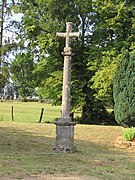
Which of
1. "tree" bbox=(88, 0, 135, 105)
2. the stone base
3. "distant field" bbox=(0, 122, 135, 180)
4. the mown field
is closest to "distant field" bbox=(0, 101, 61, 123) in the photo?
"tree" bbox=(88, 0, 135, 105)

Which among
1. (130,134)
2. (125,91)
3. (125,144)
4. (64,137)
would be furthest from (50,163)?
(125,91)

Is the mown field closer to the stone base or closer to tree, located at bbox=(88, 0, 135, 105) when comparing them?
the stone base

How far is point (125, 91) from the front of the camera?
1572 cm

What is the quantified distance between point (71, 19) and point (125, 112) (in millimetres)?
12212

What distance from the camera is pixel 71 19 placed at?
25.6 meters

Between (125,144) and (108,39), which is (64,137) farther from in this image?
(108,39)

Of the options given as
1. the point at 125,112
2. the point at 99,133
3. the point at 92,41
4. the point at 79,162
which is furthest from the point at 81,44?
the point at 79,162

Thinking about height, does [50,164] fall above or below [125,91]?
below

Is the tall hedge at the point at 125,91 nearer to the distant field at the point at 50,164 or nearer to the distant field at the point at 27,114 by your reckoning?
the distant field at the point at 50,164

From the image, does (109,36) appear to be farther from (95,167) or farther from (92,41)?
(95,167)

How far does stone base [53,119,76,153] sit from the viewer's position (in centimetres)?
1116

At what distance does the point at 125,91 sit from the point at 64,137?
548 cm

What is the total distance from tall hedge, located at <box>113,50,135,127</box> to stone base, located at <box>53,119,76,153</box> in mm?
4718

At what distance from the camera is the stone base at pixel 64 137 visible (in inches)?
439
